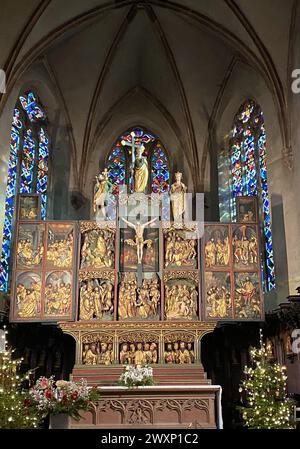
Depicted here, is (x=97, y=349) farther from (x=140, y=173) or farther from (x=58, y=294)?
(x=140, y=173)

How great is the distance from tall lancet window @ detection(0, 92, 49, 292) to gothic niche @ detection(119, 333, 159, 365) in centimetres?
452

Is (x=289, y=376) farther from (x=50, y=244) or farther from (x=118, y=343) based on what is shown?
(x=50, y=244)

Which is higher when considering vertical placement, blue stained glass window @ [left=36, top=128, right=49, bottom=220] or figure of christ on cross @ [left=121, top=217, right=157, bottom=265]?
blue stained glass window @ [left=36, top=128, right=49, bottom=220]

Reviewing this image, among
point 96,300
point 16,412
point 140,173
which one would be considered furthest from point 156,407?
point 140,173

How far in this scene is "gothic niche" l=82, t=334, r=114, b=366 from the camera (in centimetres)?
1407

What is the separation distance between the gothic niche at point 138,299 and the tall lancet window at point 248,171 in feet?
13.2

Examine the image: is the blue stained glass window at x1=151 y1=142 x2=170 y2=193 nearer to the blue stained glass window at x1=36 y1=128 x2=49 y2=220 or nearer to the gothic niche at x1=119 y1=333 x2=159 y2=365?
the blue stained glass window at x1=36 y1=128 x2=49 y2=220

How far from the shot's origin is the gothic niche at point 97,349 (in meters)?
14.1

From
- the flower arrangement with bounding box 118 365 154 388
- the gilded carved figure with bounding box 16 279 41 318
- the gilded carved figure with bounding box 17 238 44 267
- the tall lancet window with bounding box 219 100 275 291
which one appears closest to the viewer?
the flower arrangement with bounding box 118 365 154 388

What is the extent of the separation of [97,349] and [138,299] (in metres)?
1.67

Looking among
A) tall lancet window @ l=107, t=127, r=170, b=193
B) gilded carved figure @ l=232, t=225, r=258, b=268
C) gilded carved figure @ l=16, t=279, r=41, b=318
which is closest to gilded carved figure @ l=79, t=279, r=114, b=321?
gilded carved figure @ l=16, t=279, r=41, b=318

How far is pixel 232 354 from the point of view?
16.8 meters

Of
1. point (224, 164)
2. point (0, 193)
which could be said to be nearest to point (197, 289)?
point (0, 193)

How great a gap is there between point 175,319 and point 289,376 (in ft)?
10.8
